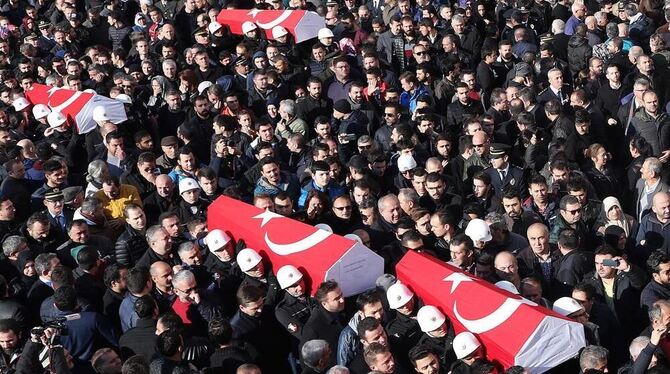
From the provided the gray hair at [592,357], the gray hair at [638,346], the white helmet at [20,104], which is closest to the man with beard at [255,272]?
the gray hair at [592,357]

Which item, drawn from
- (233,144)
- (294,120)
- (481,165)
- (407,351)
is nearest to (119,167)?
(233,144)

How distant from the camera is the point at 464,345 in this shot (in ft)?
24.5

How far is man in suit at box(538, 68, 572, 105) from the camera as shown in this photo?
41.6 feet

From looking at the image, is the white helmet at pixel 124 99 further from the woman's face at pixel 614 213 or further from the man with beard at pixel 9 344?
the woman's face at pixel 614 213

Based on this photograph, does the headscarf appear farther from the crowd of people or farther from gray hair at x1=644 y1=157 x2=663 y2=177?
gray hair at x1=644 y1=157 x2=663 y2=177

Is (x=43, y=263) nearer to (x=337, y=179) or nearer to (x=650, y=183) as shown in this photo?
(x=337, y=179)

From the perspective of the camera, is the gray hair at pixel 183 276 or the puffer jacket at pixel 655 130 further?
the puffer jacket at pixel 655 130

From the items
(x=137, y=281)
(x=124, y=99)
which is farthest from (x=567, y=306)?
(x=124, y=99)

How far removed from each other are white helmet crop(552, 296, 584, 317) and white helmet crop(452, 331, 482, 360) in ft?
2.30

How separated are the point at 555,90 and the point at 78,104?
5801 millimetres

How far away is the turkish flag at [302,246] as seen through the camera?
8828 millimetres

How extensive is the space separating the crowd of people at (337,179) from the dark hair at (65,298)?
0.06 feet

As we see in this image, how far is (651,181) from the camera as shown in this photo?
1007 cm

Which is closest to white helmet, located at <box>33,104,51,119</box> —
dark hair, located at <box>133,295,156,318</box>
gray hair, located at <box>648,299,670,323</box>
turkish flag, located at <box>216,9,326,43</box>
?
turkish flag, located at <box>216,9,326,43</box>
